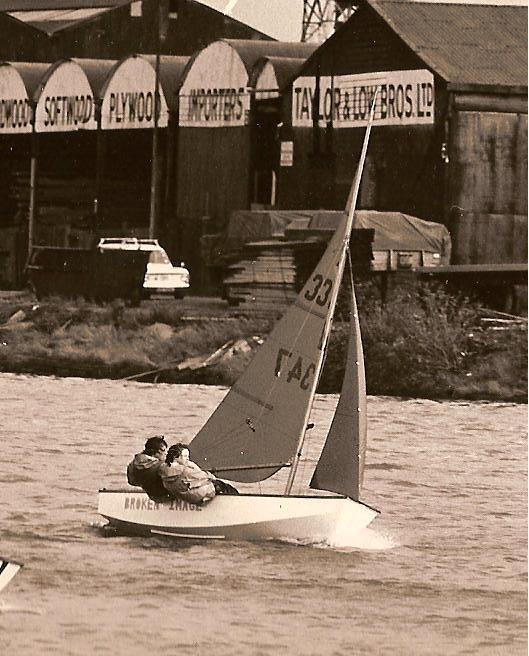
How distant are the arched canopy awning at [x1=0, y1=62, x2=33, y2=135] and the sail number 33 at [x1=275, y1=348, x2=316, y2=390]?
14.8ft

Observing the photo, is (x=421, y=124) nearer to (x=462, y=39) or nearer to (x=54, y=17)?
(x=462, y=39)

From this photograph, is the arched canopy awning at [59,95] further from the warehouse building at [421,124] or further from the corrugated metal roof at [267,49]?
the warehouse building at [421,124]

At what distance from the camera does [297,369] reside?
42.4ft

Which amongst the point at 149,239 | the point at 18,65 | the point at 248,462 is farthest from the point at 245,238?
the point at 248,462

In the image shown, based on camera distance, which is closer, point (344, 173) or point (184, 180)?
point (344, 173)

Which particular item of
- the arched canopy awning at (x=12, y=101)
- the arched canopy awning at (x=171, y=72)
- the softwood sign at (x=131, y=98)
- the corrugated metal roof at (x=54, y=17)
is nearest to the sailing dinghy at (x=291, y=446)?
the corrugated metal roof at (x=54, y=17)

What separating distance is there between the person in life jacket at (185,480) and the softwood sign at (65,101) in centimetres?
508

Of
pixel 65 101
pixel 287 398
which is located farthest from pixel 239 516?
pixel 65 101

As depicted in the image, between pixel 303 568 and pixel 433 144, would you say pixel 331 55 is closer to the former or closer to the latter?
pixel 433 144

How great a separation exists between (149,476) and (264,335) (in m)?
4.13

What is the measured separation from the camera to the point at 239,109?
59.4ft

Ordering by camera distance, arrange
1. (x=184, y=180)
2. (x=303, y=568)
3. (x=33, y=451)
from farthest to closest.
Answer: (x=184, y=180) → (x=33, y=451) → (x=303, y=568)

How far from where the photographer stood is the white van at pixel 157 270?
58.1 feet

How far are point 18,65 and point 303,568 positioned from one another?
561 centimetres
